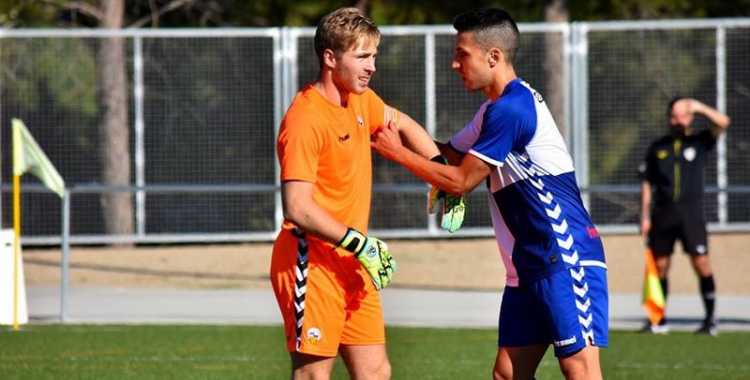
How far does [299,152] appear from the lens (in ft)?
19.3

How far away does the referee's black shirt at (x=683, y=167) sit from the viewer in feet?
41.8

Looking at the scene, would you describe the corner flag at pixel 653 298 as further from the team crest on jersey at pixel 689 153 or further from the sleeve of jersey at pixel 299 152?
the sleeve of jersey at pixel 299 152

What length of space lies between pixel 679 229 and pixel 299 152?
24.7 ft

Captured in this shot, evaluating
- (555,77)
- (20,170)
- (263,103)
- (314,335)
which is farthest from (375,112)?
(555,77)

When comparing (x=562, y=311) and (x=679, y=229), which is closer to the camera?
(x=562, y=311)

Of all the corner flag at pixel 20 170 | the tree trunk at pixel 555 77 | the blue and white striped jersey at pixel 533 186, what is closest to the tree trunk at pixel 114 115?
the tree trunk at pixel 555 77

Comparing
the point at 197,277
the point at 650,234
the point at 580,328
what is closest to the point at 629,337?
the point at 650,234

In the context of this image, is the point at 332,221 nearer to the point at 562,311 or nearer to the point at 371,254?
the point at 371,254

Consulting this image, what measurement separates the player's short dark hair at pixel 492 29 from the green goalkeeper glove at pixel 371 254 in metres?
1.01

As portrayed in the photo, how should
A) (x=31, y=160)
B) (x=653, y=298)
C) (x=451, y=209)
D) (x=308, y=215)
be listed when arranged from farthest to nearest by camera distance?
(x=31, y=160) → (x=653, y=298) → (x=451, y=209) → (x=308, y=215)

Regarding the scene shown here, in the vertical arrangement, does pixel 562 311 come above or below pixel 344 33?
below

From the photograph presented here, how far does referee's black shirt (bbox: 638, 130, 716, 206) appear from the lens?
1273cm

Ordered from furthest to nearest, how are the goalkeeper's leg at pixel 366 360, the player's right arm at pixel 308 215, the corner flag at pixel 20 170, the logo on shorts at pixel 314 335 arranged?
the corner flag at pixel 20 170, the goalkeeper's leg at pixel 366 360, the logo on shorts at pixel 314 335, the player's right arm at pixel 308 215

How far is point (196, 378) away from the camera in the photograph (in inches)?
386
